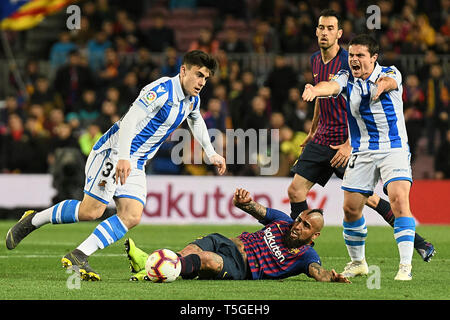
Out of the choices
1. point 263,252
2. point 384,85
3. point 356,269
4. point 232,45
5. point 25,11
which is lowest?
point 356,269

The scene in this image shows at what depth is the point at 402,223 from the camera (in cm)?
888

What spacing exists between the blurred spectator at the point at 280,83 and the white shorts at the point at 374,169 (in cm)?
1011

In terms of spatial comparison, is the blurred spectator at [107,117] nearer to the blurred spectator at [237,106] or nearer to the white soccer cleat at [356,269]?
the blurred spectator at [237,106]

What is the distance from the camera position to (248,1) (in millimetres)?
23797

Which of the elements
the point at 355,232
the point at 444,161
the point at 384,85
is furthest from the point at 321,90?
the point at 444,161

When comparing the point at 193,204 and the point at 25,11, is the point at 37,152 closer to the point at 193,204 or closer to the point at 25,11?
the point at 193,204

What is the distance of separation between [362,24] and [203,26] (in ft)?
15.6

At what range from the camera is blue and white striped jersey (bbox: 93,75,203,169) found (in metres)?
8.86

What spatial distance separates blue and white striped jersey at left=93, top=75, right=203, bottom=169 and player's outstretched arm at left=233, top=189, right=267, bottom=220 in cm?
98

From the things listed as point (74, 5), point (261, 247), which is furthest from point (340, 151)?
point (74, 5)

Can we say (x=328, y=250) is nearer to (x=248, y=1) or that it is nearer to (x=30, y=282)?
(x=30, y=282)

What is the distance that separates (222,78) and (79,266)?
11512mm

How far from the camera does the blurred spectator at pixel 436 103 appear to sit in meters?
19.0

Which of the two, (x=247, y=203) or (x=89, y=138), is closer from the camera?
(x=247, y=203)
